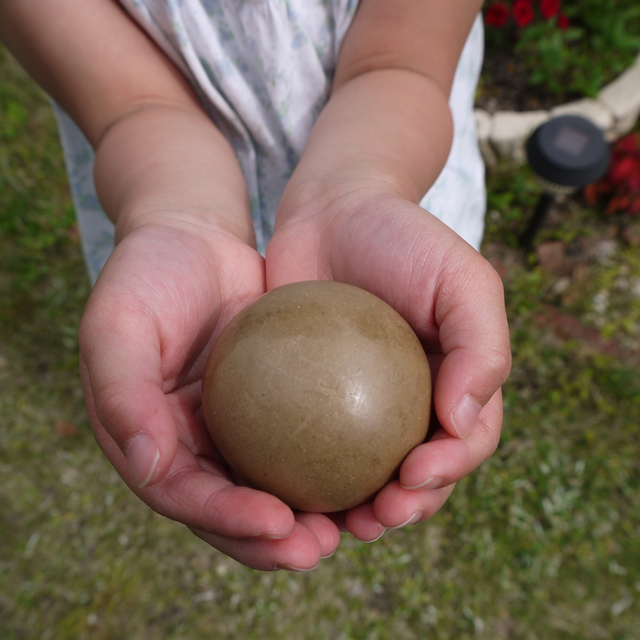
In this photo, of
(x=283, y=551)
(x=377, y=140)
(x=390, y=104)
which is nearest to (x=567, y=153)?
(x=390, y=104)

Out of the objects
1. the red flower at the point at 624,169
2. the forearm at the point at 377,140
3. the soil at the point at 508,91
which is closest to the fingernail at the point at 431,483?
the forearm at the point at 377,140

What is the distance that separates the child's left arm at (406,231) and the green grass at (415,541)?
5.31 ft

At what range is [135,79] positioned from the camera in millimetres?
2434

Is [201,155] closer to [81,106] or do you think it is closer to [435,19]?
[81,106]

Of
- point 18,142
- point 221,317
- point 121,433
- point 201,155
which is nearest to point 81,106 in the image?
point 201,155

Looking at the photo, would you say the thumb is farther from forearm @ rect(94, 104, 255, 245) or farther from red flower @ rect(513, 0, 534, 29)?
red flower @ rect(513, 0, 534, 29)

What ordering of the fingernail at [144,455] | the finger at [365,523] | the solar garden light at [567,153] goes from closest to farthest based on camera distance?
the fingernail at [144,455]
the finger at [365,523]
the solar garden light at [567,153]

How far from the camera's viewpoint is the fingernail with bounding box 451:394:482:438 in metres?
1.61

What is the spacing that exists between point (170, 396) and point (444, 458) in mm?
886

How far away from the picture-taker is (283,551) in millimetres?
1528

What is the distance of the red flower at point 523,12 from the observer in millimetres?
4148

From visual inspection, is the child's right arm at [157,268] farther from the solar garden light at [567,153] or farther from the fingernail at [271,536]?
the solar garden light at [567,153]

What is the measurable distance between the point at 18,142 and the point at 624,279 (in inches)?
196

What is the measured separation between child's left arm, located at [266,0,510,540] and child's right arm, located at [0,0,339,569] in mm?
275
